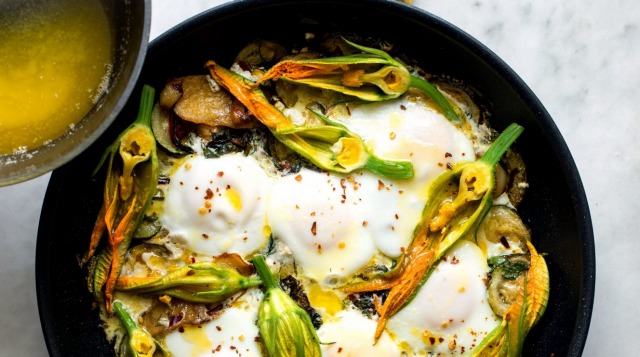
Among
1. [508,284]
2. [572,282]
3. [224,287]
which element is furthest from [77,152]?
[572,282]

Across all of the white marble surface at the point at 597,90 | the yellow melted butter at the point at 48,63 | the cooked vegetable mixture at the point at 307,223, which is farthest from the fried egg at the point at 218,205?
the white marble surface at the point at 597,90

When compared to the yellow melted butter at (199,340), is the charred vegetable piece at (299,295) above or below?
above

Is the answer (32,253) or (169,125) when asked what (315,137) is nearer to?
(169,125)

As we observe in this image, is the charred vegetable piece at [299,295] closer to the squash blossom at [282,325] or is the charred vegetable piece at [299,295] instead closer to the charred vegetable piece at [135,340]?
the squash blossom at [282,325]

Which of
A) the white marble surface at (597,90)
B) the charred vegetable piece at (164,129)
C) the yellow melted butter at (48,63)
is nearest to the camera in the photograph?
the yellow melted butter at (48,63)

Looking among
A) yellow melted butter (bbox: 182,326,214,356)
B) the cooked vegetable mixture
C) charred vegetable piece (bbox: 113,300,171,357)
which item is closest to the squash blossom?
the cooked vegetable mixture

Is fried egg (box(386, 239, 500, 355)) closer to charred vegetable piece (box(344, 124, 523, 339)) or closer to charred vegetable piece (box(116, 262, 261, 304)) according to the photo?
charred vegetable piece (box(344, 124, 523, 339))
